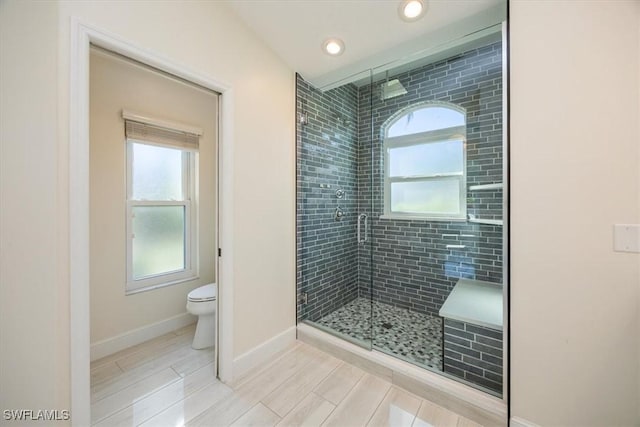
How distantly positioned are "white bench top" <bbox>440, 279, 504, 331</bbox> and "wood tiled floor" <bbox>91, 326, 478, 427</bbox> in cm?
59

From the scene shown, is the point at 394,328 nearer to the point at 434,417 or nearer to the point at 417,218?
the point at 434,417

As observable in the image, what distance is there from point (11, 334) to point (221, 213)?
1103 millimetres

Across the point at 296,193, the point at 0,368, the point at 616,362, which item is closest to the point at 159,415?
the point at 0,368

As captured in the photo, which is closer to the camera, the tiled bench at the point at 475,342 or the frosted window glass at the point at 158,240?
the tiled bench at the point at 475,342

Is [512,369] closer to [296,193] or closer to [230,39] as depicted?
[296,193]

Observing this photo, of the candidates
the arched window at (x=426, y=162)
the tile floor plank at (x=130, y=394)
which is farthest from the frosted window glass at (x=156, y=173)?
the arched window at (x=426, y=162)

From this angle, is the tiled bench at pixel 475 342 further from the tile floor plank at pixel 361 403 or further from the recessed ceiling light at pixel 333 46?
the recessed ceiling light at pixel 333 46

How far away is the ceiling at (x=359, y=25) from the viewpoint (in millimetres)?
1692

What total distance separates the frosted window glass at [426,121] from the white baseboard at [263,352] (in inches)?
96.7

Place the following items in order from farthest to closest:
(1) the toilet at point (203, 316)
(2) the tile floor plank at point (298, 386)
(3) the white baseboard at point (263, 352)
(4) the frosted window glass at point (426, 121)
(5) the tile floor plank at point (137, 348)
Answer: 1. (4) the frosted window glass at point (426, 121)
2. (1) the toilet at point (203, 316)
3. (5) the tile floor plank at point (137, 348)
4. (3) the white baseboard at point (263, 352)
5. (2) the tile floor plank at point (298, 386)

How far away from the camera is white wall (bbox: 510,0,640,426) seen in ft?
3.78

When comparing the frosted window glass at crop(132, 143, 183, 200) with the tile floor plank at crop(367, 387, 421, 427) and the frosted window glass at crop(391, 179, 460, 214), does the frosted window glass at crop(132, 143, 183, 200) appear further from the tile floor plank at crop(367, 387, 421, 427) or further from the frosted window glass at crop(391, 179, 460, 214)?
the tile floor plank at crop(367, 387, 421, 427)

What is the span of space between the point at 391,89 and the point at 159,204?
2.83m
